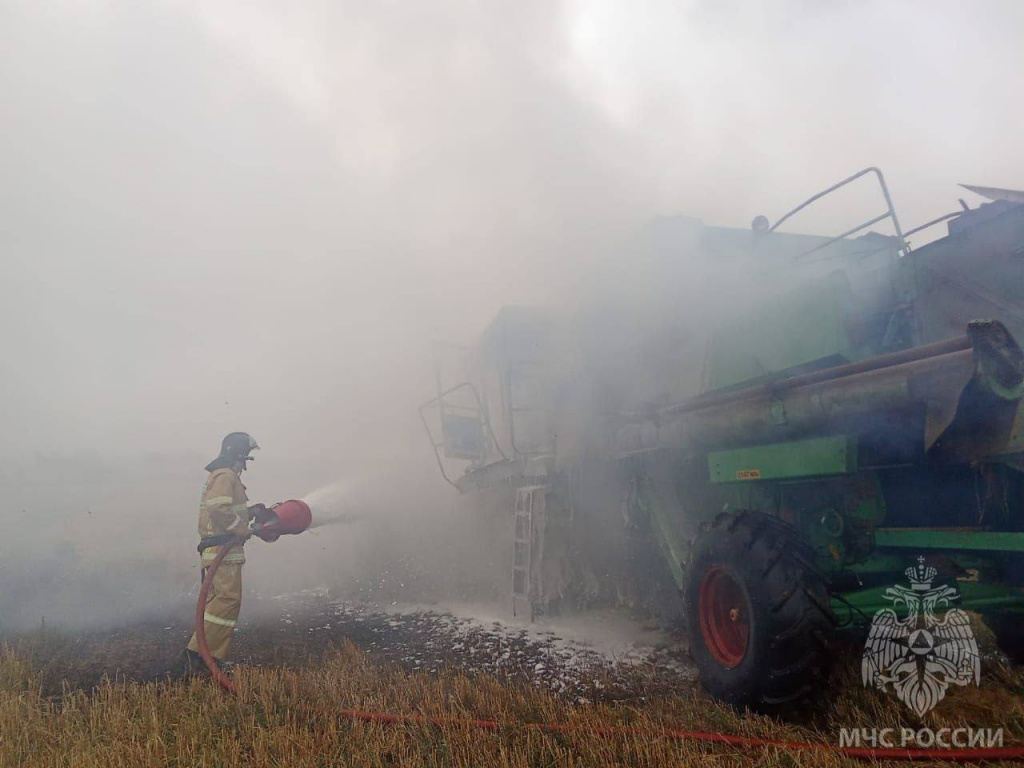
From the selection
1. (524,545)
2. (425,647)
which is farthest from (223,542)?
(524,545)

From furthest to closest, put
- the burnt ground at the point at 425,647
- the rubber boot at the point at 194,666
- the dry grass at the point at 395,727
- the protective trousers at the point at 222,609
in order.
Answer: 1. the protective trousers at the point at 222,609
2. the rubber boot at the point at 194,666
3. the burnt ground at the point at 425,647
4. the dry grass at the point at 395,727

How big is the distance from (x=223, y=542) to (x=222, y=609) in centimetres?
52

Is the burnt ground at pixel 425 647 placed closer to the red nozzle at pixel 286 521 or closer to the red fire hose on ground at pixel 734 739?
the red fire hose on ground at pixel 734 739

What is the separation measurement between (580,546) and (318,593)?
4365 mm

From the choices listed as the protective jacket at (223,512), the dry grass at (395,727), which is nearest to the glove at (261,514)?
the protective jacket at (223,512)

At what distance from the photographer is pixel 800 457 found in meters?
3.26

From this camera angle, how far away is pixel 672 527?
4.91 meters

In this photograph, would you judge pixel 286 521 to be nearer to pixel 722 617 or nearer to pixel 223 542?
pixel 223 542

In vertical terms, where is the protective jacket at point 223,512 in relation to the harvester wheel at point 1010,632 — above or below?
above

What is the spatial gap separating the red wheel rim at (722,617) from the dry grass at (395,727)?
298mm

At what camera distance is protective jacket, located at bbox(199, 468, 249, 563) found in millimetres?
4914

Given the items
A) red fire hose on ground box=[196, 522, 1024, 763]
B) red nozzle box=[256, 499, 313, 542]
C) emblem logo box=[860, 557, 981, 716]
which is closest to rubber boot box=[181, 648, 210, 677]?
red nozzle box=[256, 499, 313, 542]

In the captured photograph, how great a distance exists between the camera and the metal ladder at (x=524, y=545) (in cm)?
627

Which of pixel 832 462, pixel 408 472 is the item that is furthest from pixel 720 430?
pixel 408 472
